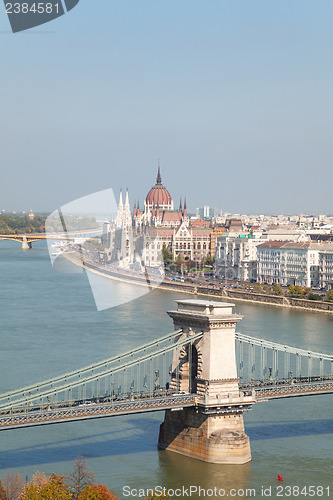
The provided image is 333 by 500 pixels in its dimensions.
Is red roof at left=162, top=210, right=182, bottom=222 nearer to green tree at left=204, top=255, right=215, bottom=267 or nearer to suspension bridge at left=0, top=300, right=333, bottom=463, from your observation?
green tree at left=204, top=255, right=215, bottom=267

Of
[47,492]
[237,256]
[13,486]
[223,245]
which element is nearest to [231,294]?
[237,256]

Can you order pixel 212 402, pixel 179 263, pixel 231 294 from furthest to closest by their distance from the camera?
pixel 179 263 → pixel 231 294 → pixel 212 402

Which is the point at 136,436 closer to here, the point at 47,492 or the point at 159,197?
the point at 47,492

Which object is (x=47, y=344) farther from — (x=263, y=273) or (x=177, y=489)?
(x=263, y=273)

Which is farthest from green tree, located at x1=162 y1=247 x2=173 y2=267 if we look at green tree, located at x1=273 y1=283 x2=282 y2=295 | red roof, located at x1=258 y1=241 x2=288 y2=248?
green tree, located at x1=273 y1=283 x2=282 y2=295

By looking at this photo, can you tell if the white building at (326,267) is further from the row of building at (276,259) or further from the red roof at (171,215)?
the red roof at (171,215)

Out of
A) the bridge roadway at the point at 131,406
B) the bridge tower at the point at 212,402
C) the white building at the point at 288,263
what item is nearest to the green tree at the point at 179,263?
the white building at the point at 288,263

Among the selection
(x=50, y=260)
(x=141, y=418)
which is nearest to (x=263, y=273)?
(x=50, y=260)
